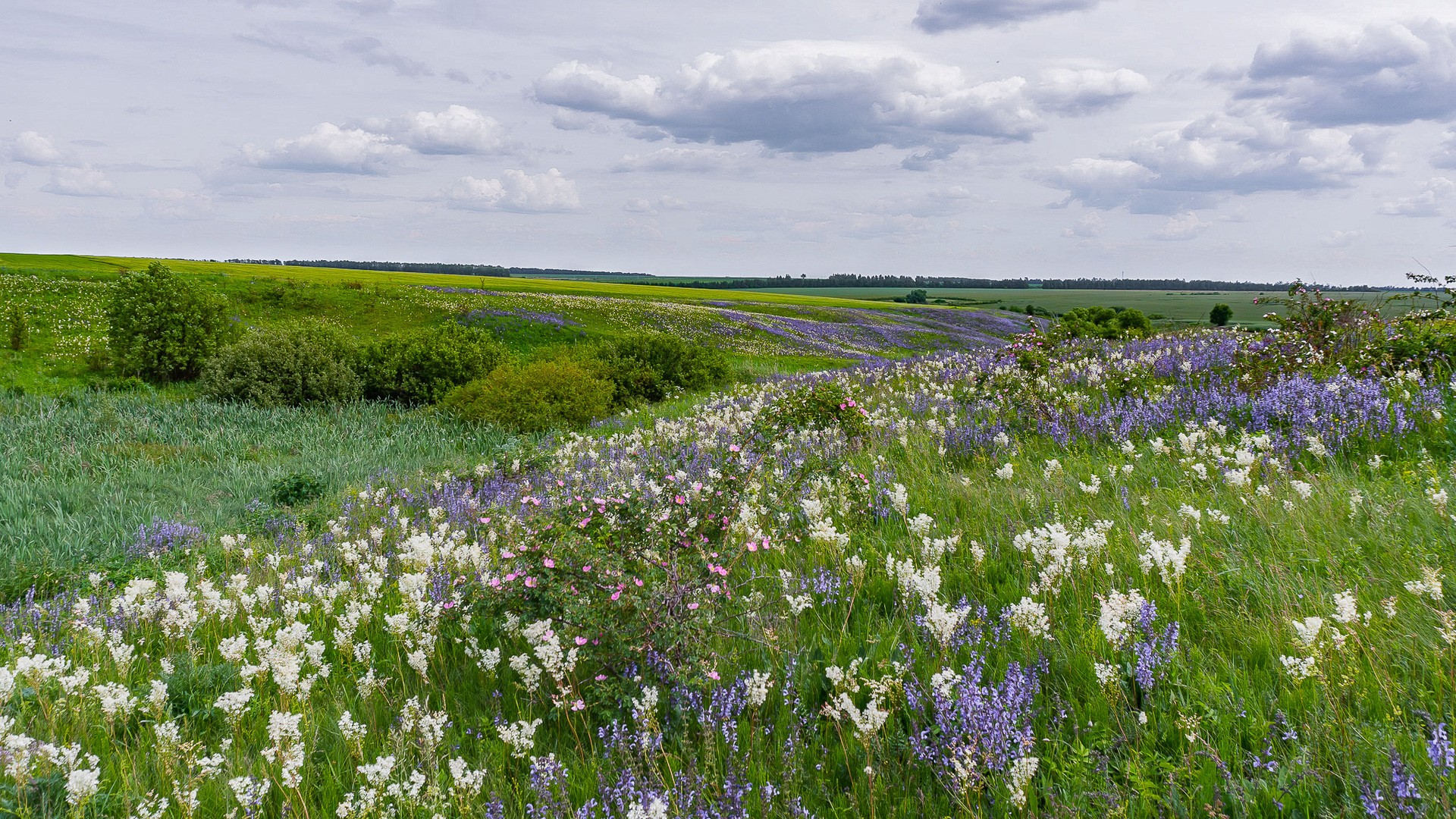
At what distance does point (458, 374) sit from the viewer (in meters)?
19.8

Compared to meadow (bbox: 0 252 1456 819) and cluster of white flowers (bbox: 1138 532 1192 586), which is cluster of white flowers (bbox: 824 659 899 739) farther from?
cluster of white flowers (bbox: 1138 532 1192 586)

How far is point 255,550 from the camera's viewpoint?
21.1 feet

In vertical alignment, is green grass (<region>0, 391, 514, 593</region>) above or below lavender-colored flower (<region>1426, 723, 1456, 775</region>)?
below

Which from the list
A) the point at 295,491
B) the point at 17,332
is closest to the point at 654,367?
the point at 295,491

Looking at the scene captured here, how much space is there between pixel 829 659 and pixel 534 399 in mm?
14076

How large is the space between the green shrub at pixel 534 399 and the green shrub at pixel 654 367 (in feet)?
8.35

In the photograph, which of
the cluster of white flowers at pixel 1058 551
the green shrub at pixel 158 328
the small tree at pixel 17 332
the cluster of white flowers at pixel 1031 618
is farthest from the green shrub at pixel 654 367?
the small tree at pixel 17 332

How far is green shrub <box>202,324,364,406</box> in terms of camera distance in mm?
18469

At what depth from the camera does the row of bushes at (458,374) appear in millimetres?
16844

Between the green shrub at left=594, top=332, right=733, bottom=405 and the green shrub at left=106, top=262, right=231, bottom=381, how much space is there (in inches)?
448

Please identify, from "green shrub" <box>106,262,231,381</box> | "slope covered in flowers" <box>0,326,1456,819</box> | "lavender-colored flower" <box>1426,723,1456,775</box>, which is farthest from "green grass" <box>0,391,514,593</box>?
"lavender-colored flower" <box>1426,723,1456,775</box>

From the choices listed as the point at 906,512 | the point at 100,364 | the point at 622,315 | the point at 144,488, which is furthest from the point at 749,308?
the point at 906,512

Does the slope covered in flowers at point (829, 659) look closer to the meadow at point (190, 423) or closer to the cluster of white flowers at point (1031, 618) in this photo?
the cluster of white flowers at point (1031, 618)

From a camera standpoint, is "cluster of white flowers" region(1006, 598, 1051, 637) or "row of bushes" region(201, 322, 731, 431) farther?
"row of bushes" region(201, 322, 731, 431)
